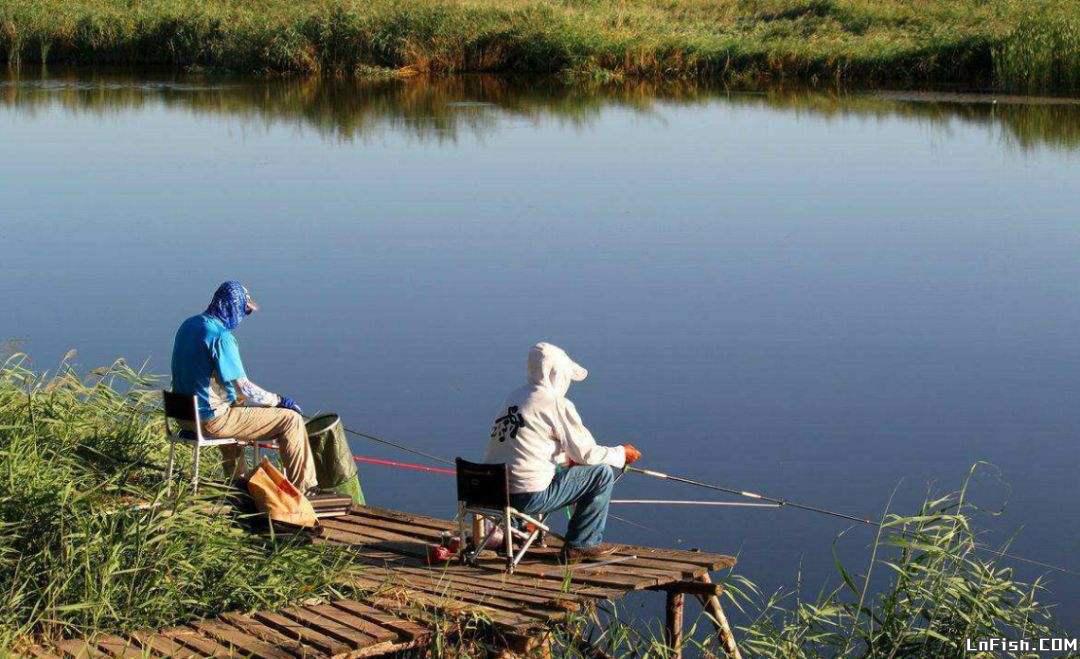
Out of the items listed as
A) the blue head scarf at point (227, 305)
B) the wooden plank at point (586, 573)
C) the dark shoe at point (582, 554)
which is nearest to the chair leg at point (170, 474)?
the blue head scarf at point (227, 305)

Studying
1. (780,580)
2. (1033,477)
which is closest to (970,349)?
(1033,477)

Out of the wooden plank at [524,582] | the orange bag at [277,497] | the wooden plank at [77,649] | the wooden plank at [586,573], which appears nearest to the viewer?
the wooden plank at [77,649]

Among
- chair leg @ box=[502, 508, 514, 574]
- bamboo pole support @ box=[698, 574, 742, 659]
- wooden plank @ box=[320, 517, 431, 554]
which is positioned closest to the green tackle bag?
wooden plank @ box=[320, 517, 431, 554]

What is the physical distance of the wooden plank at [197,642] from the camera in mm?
4621

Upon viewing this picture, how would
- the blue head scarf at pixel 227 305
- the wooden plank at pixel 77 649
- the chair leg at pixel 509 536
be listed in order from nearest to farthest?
the wooden plank at pixel 77 649 < the chair leg at pixel 509 536 < the blue head scarf at pixel 227 305

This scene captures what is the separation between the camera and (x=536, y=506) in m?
5.48

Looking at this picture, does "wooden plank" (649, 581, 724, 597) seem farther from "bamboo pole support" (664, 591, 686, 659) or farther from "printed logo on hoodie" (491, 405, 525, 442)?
"printed logo on hoodie" (491, 405, 525, 442)

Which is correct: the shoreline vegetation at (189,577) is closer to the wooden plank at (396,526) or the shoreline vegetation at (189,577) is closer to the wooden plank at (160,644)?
the wooden plank at (160,644)

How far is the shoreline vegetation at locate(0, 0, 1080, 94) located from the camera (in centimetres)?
2539

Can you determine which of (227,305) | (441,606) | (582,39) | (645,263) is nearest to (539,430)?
(441,606)

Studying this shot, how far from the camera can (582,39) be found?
1103 inches

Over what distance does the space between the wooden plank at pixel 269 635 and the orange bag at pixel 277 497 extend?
2.73ft

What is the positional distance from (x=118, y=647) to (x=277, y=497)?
120 cm

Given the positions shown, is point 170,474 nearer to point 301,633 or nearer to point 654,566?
point 301,633
